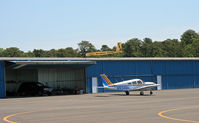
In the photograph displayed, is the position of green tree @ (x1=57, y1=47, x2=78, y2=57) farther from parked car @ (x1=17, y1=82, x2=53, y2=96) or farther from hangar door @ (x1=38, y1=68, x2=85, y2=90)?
parked car @ (x1=17, y1=82, x2=53, y2=96)

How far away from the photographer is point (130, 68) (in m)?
46.1

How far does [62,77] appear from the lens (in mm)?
47688

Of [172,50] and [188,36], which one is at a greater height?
[188,36]

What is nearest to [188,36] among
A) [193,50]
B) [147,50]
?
[193,50]

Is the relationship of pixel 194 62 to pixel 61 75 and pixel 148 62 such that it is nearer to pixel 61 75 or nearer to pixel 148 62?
pixel 148 62

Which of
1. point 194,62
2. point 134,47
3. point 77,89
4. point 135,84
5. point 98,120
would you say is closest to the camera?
point 98,120

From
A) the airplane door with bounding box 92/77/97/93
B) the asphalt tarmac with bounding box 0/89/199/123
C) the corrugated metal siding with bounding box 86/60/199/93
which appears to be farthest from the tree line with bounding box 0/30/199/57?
the asphalt tarmac with bounding box 0/89/199/123

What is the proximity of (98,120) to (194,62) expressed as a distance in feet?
131

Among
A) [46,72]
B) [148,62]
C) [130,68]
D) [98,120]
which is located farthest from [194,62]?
[98,120]

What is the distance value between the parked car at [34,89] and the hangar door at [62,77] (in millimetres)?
3589

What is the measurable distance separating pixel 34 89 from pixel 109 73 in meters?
9.81

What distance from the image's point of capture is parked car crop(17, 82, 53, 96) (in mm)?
40294

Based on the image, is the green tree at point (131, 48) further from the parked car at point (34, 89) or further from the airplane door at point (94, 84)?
the parked car at point (34, 89)

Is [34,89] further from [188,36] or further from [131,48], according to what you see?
[188,36]
